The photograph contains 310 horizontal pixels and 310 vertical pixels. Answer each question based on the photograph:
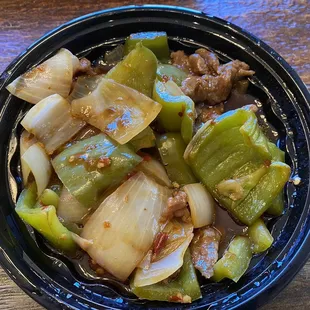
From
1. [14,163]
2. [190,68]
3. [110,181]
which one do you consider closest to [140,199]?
[110,181]

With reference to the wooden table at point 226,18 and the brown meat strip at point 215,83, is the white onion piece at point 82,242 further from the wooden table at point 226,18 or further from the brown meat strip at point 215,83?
the wooden table at point 226,18

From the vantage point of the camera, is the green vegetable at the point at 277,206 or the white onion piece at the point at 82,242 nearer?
the white onion piece at the point at 82,242

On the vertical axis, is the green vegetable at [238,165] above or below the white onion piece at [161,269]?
above

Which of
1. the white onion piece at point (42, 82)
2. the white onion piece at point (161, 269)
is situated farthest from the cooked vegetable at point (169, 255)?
the white onion piece at point (42, 82)

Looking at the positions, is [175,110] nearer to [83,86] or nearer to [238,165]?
[238,165]

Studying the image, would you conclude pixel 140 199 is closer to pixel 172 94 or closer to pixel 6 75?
pixel 172 94

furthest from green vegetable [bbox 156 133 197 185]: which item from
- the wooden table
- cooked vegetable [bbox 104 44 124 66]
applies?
the wooden table
